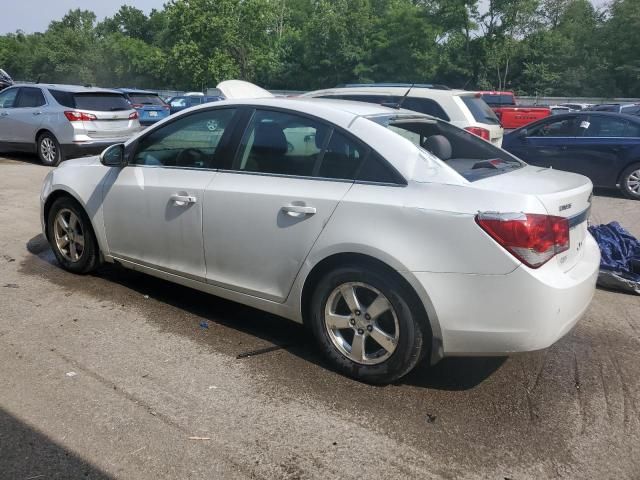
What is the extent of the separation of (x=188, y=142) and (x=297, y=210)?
4.23 ft

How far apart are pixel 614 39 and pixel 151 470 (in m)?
53.1

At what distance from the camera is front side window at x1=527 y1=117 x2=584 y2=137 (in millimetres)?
10235

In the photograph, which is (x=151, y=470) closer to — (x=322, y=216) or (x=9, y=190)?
(x=322, y=216)

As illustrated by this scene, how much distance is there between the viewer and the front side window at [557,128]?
10.2 metres

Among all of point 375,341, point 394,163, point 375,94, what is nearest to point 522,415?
point 375,341

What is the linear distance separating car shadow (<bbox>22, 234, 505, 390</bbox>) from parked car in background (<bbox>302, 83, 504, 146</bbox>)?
4.59m

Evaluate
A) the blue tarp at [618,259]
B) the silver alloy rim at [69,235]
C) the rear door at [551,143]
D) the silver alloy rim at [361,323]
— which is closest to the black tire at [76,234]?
the silver alloy rim at [69,235]

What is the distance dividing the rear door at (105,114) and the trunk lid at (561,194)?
9634mm

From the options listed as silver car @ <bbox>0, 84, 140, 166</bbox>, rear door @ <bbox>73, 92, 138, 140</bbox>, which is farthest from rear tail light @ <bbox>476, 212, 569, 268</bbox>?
rear door @ <bbox>73, 92, 138, 140</bbox>

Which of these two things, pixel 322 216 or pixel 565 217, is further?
pixel 322 216

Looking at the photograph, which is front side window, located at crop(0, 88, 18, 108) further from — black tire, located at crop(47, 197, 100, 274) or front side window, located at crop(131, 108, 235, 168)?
front side window, located at crop(131, 108, 235, 168)

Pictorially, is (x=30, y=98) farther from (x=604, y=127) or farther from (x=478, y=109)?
(x=604, y=127)

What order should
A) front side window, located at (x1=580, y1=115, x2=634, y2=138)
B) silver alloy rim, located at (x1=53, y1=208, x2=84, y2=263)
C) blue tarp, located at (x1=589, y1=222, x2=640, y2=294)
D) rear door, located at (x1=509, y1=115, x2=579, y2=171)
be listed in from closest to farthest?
silver alloy rim, located at (x1=53, y1=208, x2=84, y2=263) < blue tarp, located at (x1=589, y1=222, x2=640, y2=294) < front side window, located at (x1=580, y1=115, x2=634, y2=138) < rear door, located at (x1=509, y1=115, x2=579, y2=171)

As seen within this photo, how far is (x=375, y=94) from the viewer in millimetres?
8914
